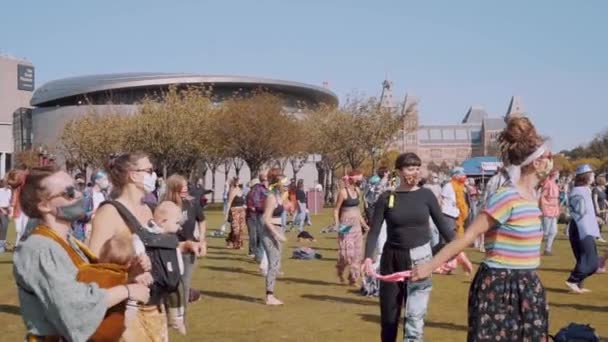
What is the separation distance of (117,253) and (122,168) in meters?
1.27

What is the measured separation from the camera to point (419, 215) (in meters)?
6.70

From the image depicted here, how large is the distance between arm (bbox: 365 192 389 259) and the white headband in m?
2.39

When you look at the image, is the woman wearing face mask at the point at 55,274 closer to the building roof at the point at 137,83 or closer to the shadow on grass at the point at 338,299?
the shadow on grass at the point at 338,299

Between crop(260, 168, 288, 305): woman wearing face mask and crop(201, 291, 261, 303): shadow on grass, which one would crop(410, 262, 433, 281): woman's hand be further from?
crop(201, 291, 261, 303): shadow on grass

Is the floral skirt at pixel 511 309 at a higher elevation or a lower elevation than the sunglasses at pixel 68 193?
lower

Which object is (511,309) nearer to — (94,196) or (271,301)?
(271,301)

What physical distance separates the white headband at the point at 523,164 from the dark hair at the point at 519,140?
0.02 metres

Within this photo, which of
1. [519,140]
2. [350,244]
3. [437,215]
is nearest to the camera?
[519,140]

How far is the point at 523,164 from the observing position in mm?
4453

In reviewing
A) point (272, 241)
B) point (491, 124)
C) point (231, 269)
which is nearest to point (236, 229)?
point (231, 269)

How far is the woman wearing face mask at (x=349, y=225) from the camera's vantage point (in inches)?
459

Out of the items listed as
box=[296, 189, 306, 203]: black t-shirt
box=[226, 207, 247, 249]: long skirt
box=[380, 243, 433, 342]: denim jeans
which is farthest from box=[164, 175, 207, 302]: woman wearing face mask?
box=[296, 189, 306, 203]: black t-shirt

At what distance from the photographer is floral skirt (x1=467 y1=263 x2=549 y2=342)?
4.35 m

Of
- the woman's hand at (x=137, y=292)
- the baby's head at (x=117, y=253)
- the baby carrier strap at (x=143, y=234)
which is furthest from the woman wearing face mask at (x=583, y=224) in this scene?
the woman's hand at (x=137, y=292)
